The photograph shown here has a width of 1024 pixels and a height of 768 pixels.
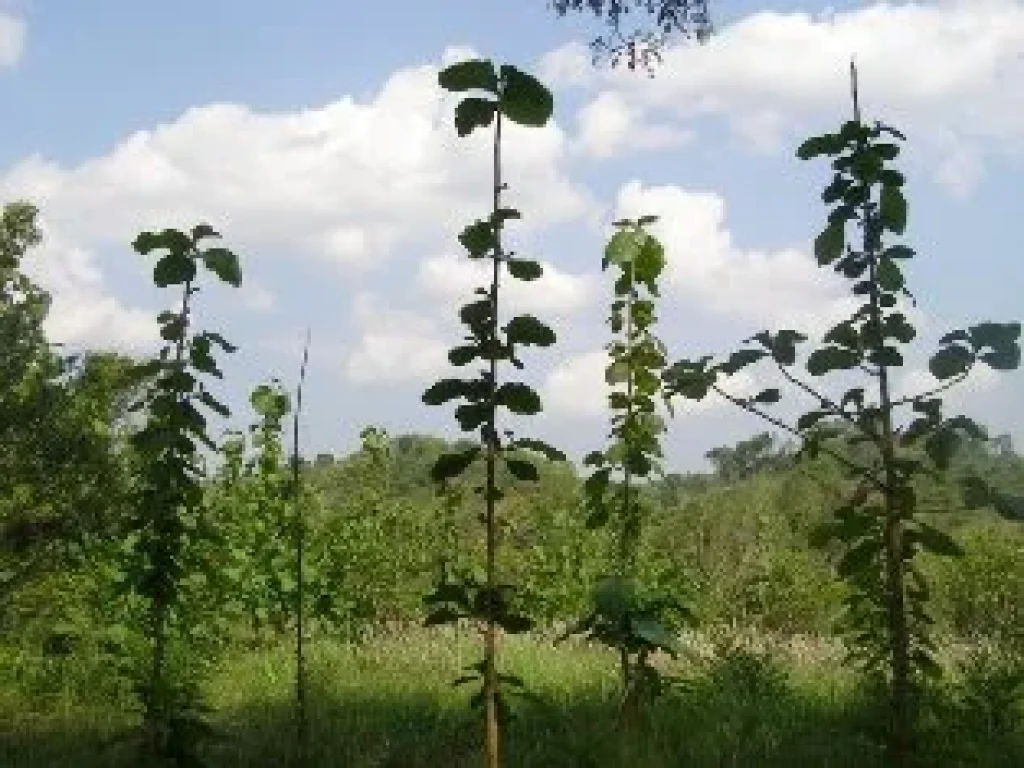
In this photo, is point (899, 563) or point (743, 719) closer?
point (899, 563)

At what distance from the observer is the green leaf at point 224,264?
736 cm

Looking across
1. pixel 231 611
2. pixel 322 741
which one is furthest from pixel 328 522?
pixel 322 741

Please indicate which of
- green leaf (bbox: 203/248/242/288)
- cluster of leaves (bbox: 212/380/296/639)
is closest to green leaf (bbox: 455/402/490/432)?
green leaf (bbox: 203/248/242/288)

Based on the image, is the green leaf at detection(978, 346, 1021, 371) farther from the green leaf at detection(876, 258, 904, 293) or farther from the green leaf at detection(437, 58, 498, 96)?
the green leaf at detection(437, 58, 498, 96)

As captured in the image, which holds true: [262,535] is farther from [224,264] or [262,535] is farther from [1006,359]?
[1006,359]

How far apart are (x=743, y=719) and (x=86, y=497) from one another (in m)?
9.21

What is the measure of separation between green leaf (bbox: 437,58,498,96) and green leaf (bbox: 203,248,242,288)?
3.33m

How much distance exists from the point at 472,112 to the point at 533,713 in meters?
5.54

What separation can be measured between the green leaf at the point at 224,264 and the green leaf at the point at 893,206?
13.6 feet

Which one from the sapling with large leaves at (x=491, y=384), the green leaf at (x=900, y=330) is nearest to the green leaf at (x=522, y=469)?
the sapling with large leaves at (x=491, y=384)

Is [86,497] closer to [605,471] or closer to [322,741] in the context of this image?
[322,741]

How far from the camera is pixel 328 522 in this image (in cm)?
1580

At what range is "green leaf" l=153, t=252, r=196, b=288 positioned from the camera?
289 inches

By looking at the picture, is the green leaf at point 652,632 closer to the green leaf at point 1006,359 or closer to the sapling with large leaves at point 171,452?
the green leaf at point 1006,359
